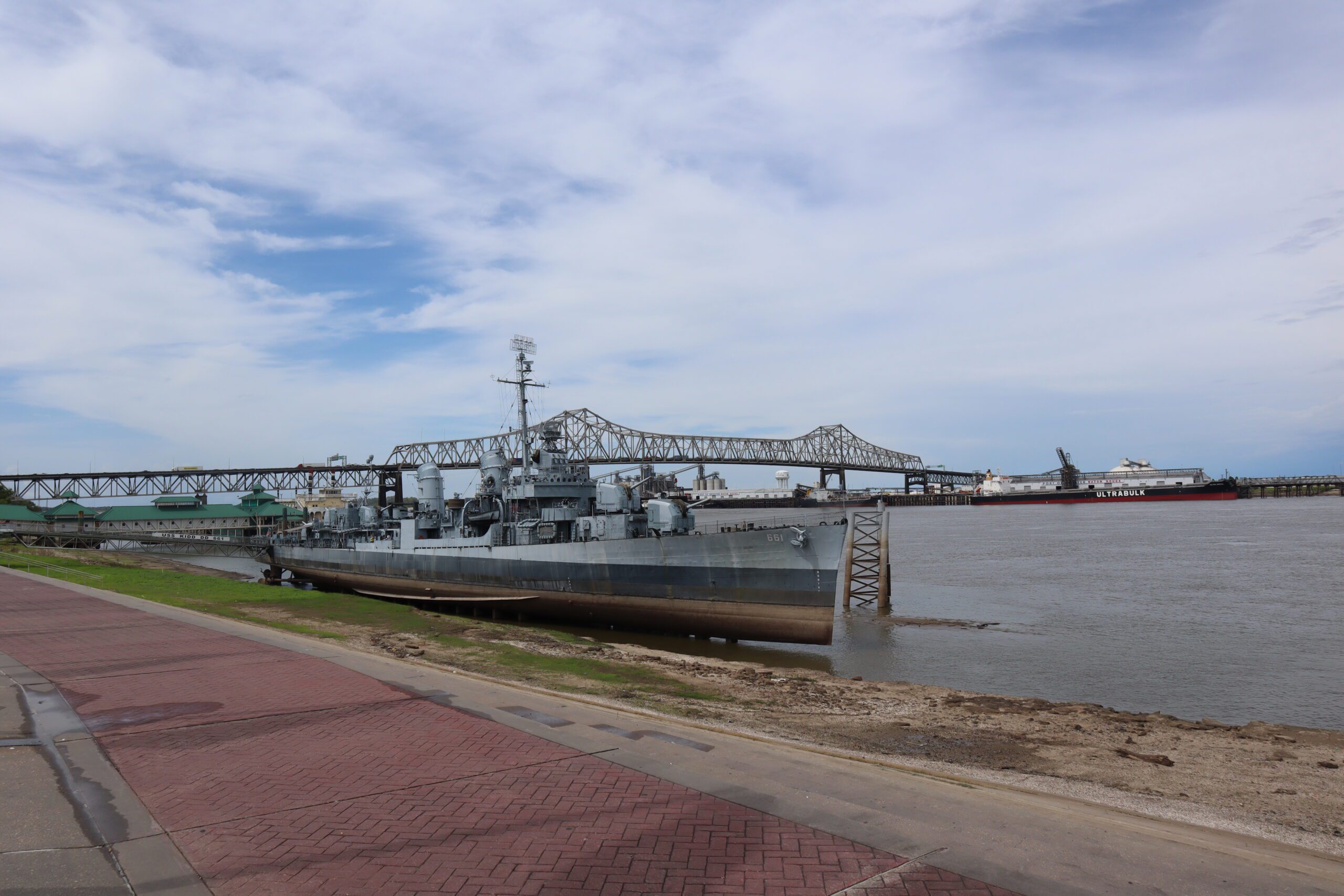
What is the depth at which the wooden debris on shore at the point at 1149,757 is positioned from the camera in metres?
11.3

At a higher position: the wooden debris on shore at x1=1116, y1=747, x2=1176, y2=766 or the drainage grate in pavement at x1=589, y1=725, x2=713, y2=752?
the drainage grate in pavement at x1=589, y1=725, x2=713, y2=752

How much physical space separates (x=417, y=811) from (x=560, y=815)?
1.31 m

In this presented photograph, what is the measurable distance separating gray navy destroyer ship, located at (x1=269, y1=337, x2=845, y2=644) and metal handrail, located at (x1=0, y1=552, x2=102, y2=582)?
11980 mm

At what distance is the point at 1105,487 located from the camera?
142625 millimetres

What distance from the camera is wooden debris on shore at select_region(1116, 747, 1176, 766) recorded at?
11281 millimetres

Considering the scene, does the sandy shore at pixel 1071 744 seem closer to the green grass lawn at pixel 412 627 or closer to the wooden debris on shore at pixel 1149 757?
the wooden debris on shore at pixel 1149 757

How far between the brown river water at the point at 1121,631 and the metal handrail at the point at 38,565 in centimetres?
2278

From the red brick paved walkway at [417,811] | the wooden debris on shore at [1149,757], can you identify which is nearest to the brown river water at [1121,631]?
the wooden debris on shore at [1149,757]

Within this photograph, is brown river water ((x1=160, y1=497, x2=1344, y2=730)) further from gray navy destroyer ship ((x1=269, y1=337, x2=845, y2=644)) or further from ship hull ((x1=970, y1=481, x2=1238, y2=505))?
ship hull ((x1=970, y1=481, x2=1238, y2=505))

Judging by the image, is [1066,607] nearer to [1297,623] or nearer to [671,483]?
[1297,623]

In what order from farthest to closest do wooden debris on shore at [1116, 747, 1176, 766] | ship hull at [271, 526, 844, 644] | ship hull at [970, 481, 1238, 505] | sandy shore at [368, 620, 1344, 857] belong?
1. ship hull at [970, 481, 1238, 505]
2. ship hull at [271, 526, 844, 644]
3. wooden debris on shore at [1116, 747, 1176, 766]
4. sandy shore at [368, 620, 1344, 857]

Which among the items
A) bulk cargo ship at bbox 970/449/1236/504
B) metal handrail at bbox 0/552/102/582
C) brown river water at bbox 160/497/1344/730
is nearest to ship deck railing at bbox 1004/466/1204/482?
bulk cargo ship at bbox 970/449/1236/504

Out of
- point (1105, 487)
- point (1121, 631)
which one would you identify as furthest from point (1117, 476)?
point (1121, 631)

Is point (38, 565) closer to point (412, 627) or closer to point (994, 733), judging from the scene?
point (412, 627)
